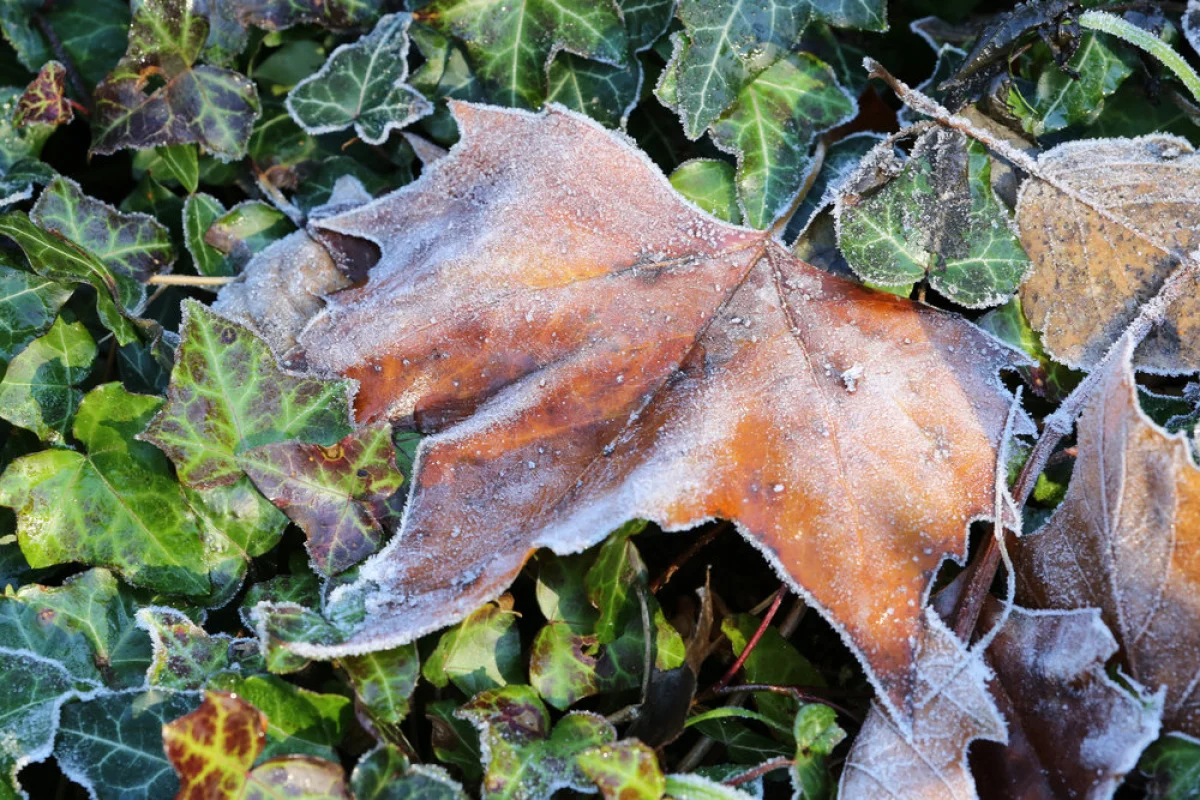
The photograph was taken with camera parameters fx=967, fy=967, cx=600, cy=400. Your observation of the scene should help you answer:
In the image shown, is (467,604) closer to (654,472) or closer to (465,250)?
(654,472)

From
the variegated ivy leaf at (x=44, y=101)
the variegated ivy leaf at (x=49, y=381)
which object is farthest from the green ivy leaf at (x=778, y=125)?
the variegated ivy leaf at (x=44, y=101)

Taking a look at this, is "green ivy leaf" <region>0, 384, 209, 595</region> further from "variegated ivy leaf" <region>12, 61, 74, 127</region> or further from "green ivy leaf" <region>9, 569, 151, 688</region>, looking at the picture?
"variegated ivy leaf" <region>12, 61, 74, 127</region>

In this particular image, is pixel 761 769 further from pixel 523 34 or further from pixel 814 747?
pixel 523 34

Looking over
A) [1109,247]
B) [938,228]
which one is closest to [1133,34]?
[1109,247]

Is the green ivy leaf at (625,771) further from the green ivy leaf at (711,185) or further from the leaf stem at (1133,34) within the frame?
the leaf stem at (1133,34)

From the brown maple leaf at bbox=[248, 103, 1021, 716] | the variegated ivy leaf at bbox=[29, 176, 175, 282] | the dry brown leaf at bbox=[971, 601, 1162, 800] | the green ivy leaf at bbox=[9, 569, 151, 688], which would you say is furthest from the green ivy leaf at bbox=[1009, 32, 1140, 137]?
the green ivy leaf at bbox=[9, 569, 151, 688]

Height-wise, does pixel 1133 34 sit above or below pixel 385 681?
above

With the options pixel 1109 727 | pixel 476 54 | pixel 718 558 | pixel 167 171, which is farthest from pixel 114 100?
pixel 1109 727
